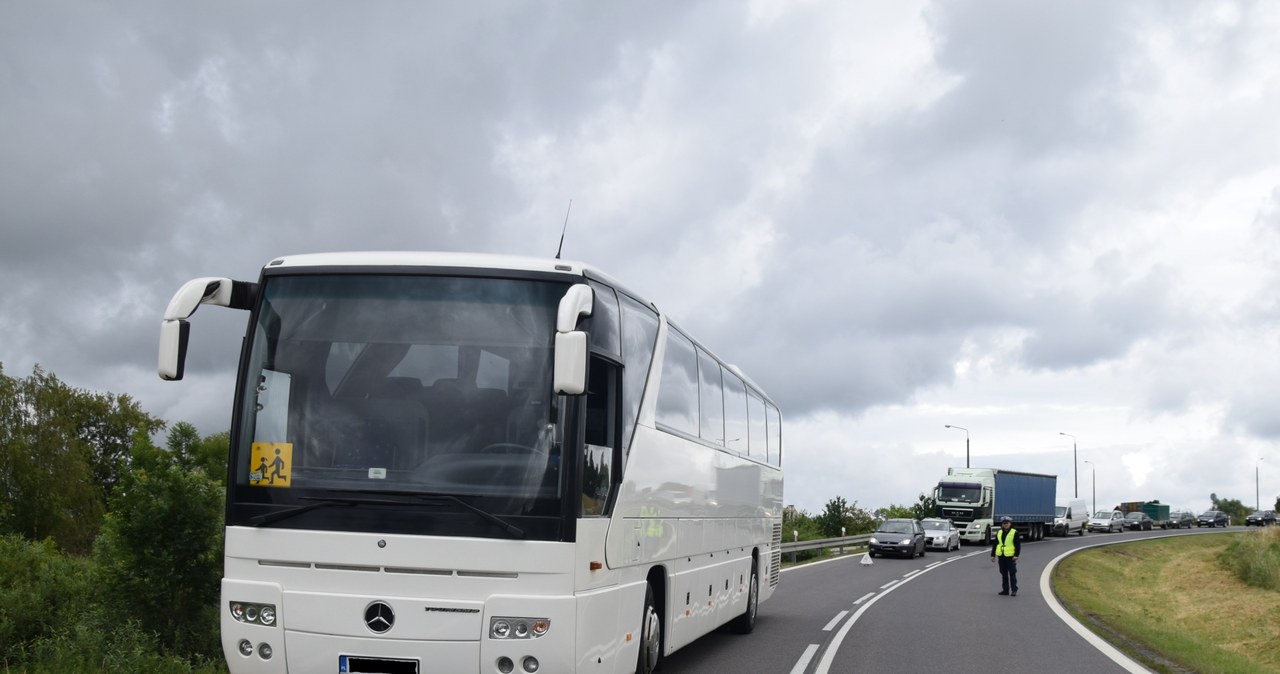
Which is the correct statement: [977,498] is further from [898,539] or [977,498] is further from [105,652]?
[105,652]

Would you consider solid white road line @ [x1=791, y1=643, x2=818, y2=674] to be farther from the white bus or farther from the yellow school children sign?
the yellow school children sign

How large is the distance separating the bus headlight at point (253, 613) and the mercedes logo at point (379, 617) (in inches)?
26.1

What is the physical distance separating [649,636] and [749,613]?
596cm

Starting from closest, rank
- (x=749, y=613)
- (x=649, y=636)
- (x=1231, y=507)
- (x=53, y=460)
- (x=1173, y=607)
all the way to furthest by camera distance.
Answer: (x=649, y=636), (x=749, y=613), (x=1173, y=607), (x=53, y=460), (x=1231, y=507)

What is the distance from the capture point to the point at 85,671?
30.4ft

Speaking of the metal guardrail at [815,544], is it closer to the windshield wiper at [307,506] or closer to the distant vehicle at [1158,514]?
the windshield wiper at [307,506]

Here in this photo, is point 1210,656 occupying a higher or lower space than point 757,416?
lower

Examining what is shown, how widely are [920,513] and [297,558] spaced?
54.4 m

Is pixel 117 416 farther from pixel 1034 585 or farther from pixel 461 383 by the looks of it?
pixel 461 383

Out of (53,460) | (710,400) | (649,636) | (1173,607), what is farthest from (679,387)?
(53,460)

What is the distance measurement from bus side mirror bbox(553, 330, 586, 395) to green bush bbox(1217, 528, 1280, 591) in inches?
1415

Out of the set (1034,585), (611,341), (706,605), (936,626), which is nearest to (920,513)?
(1034,585)

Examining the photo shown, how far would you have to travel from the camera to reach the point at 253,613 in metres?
7.48

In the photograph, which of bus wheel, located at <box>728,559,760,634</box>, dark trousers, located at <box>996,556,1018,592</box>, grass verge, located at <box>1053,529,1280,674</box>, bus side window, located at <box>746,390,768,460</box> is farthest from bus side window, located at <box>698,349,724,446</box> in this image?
dark trousers, located at <box>996,556,1018,592</box>
